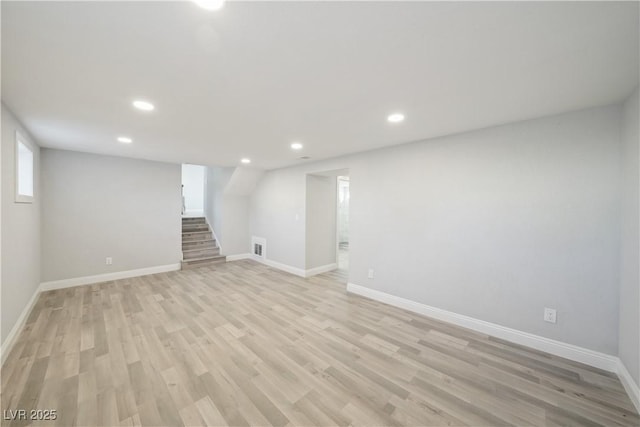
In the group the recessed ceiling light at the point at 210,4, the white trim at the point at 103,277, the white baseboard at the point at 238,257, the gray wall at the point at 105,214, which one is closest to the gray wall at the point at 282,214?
the white baseboard at the point at 238,257

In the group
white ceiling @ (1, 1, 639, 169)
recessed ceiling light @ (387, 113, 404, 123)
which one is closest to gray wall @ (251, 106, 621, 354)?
white ceiling @ (1, 1, 639, 169)

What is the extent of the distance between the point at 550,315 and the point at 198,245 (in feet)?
21.6

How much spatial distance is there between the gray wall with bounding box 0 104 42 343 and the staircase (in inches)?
97.2

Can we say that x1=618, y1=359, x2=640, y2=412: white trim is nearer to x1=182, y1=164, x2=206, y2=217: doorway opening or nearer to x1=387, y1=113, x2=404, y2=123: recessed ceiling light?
x1=387, y1=113, x2=404, y2=123: recessed ceiling light

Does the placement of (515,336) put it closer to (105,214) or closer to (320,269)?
(320,269)

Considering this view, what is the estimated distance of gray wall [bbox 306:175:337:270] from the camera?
4887 millimetres

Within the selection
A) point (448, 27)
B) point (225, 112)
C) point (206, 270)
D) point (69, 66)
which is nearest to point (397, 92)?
point (448, 27)

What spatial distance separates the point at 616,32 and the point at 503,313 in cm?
247

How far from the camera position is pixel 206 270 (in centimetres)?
520

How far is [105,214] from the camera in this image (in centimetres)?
439

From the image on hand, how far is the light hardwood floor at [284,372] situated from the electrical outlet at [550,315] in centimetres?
35

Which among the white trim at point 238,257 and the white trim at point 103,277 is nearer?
the white trim at point 103,277

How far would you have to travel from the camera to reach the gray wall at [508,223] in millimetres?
2104

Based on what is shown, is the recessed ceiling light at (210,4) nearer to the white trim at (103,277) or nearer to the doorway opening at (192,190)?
the white trim at (103,277)
